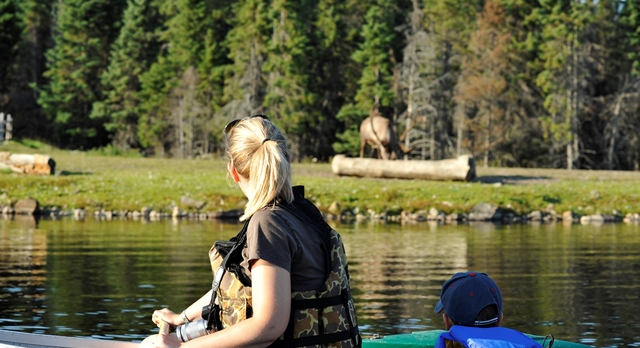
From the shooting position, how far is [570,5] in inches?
1939

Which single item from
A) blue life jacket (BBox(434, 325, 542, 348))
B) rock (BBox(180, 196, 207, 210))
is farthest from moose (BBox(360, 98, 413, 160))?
blue life jacket (BBox(434, 325, 542, 348))

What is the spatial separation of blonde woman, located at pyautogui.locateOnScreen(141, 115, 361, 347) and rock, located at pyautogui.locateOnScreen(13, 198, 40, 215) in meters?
23.0

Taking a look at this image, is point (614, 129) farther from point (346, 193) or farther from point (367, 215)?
point (367, 215)

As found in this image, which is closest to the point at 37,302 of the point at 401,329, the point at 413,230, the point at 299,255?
the point at 401,329

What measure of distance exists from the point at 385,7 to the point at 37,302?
4474cm

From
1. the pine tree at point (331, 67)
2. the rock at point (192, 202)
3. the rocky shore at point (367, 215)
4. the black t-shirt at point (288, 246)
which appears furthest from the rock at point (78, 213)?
the pine tree at point (331, 67)

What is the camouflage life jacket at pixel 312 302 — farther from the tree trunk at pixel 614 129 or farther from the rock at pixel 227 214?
the tree trunk at pixel 614 129

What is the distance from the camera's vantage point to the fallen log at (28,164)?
3055 cm

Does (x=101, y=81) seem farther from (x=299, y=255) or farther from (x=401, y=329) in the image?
(x=299, y=255)

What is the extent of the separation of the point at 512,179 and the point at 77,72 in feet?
112

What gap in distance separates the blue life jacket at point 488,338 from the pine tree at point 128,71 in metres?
54.5

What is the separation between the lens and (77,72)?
60.1 meters

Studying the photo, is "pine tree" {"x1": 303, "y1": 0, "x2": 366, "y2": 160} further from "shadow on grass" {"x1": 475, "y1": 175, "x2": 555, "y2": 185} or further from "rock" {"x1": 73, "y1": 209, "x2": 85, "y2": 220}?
"rock" {"x1": 73, "y1": 209, "x2": 85, "y2": 220}

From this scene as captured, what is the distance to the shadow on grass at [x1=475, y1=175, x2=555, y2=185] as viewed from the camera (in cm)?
3147
